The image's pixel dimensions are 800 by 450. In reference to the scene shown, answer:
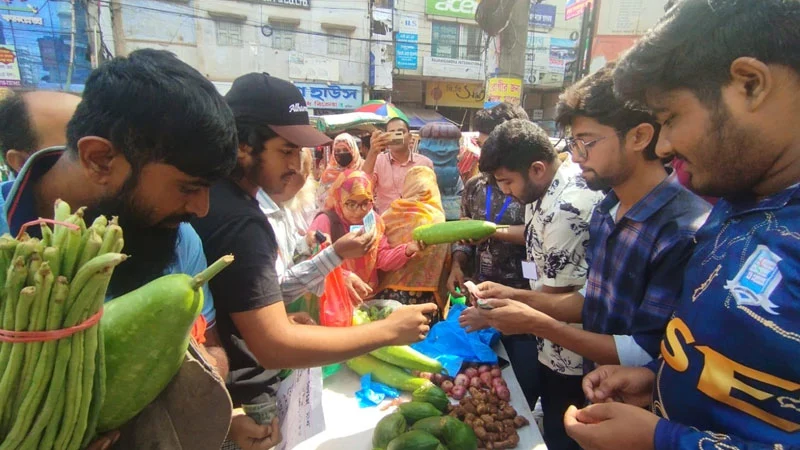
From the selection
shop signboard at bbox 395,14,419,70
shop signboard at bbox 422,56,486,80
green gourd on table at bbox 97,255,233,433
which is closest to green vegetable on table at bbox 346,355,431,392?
green gourd on table at bbox 97,255,233,433

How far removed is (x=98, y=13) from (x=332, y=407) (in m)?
19.8

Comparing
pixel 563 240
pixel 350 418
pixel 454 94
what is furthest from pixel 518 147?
pixel 454 94

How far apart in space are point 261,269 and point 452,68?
23.2 meters

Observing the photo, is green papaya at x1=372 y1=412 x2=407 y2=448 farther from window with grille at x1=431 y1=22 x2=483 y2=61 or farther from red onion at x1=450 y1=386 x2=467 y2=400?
window with grille at x1=431 y1=22 x2=483 y2=61

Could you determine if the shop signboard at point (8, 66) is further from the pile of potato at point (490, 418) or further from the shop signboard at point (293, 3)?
the pile of potato at point (490, 418)

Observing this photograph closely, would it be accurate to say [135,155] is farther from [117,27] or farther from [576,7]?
[117,27]

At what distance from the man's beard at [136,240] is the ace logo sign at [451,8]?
24.1m

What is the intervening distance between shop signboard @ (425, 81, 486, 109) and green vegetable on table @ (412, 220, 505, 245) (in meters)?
22.1

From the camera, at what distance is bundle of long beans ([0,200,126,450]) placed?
0.63m

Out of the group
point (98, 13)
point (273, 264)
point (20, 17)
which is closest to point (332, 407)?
point (273, 264)

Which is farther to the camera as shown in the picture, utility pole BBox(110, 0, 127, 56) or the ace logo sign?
the ace logo sign

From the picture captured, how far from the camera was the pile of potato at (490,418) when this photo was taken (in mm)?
1885

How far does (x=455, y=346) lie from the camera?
258cm

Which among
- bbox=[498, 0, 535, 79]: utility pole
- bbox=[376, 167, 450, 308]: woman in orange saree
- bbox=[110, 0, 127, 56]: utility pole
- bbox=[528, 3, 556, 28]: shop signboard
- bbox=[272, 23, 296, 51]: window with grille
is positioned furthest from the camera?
bbox=[528, 3, 556, 28]: shop signboard
